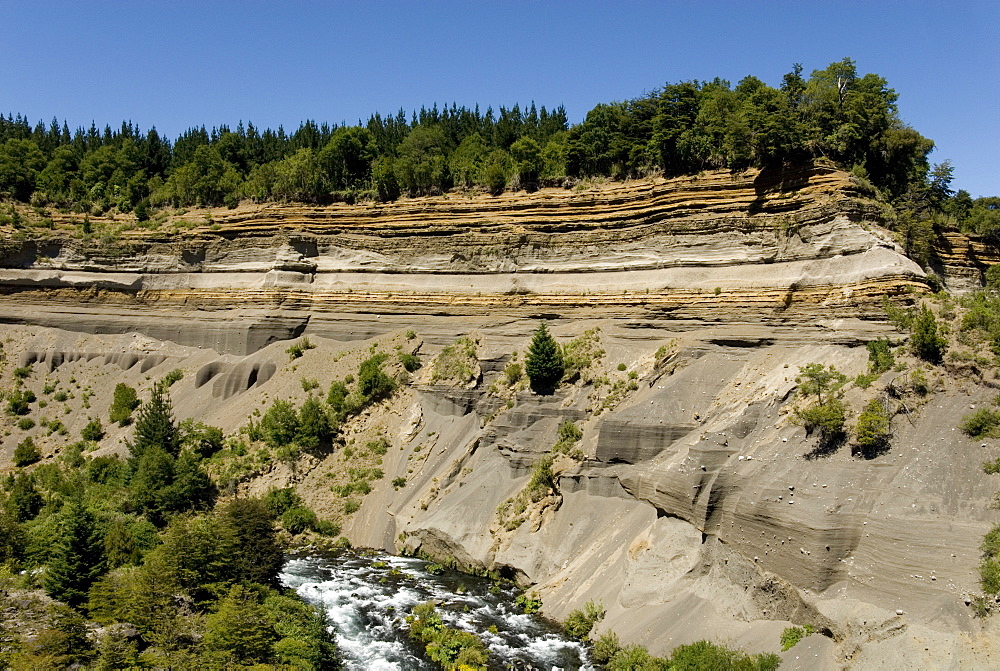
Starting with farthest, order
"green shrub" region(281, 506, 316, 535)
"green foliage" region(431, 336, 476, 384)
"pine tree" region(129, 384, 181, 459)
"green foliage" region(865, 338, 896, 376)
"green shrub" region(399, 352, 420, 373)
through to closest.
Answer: "green shrub" region(399, 352, 420, 373)
"green foliage" region(431, 336, 476, 384)
"pine tree" region(129, 384, 181, 459)
"green shrub" region(281, 506, 316, 535)
"green foliage" region(865, 338, 896, 376)

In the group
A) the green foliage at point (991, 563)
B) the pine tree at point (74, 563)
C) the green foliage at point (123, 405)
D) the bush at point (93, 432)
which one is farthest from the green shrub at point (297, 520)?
the green foliage at point (991, 563)

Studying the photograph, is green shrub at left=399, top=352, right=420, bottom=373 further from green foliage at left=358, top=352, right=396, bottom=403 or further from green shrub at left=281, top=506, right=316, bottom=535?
green shrub at left=281, top=506, right=316, bottom=535

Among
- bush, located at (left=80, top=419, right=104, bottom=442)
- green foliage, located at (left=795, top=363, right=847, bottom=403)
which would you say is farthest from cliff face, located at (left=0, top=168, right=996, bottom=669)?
bush, located at (left=80, top=419, right=104, bottom=442)

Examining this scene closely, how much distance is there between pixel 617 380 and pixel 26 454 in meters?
35.0

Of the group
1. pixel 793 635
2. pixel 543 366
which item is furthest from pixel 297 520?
pixel 793 635

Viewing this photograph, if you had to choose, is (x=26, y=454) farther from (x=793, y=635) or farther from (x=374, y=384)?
(x=793, y=635)

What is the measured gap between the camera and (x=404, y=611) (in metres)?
30.2

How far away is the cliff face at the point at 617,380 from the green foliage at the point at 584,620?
46cm

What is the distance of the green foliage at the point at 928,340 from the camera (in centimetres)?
2844

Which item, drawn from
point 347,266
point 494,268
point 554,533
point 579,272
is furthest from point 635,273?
point 347,266

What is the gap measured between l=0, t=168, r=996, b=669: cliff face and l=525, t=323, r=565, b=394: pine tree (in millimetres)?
1058

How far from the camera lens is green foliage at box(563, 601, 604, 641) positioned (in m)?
27.9

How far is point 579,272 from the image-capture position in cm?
4738

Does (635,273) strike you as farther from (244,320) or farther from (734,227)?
(244,320)
